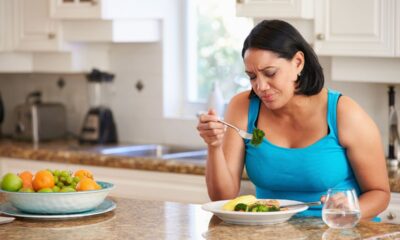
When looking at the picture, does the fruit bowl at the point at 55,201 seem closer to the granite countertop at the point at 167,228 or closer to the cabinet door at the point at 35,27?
the granite countertop at the point at 167,228

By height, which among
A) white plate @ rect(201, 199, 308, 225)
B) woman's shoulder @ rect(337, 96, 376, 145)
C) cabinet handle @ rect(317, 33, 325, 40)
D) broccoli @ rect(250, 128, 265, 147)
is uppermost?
cabinet handle @ rect(317, 33, 325, 40)

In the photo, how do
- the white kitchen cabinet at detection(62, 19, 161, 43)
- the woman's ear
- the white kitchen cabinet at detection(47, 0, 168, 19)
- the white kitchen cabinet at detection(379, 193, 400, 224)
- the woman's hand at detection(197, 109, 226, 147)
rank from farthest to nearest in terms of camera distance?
the white kitchen cabinet at detection(62, 19, 161, 43)
the white kitchen cabinet at detection(47, 0, 168, 19)
the white kitchen cabinet at detection(379, 193, 400, 224)
the woman's ear
the woman's hand at detection(197, 109, 226, 147)

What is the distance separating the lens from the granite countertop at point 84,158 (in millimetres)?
3887

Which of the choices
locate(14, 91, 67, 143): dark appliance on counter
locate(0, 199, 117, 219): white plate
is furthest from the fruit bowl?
locate(14, 91, 67, 143): dark appliance on counter

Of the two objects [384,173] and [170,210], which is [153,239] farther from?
[384,173]

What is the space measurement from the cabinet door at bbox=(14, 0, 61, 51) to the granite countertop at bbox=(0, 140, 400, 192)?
0.54 meters

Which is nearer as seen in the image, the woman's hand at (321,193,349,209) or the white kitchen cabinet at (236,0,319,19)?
the woman's hand at (321,193,349,209)

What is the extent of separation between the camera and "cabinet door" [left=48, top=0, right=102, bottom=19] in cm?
437

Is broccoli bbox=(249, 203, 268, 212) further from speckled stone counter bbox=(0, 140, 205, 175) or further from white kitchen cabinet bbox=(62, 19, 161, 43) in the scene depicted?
white kitchen cabinet bbox=(62, 19, 161, 43)

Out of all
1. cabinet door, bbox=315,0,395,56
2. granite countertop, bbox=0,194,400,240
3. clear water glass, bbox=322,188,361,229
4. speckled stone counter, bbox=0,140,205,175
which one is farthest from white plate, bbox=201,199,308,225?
speckled stone counter, bbox=0,140,205,175

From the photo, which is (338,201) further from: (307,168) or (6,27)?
(6,27)

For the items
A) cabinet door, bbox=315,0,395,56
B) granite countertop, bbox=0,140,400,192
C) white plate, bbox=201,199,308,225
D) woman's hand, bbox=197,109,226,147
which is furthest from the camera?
granite countertop, bbox=0,140,400,192

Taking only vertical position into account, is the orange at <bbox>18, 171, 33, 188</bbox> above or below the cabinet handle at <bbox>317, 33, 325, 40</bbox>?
below

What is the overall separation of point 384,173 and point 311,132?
0.27 meters
